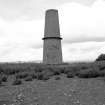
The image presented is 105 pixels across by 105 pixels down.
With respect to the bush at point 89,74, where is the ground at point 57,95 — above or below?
below

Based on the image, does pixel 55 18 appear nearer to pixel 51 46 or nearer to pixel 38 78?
pixel 51 46

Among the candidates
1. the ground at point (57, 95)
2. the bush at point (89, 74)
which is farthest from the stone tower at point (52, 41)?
the ground at point (57, 95)

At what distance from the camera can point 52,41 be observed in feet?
74.3

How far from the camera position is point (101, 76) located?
13.8 metres

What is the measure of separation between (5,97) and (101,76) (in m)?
6.95

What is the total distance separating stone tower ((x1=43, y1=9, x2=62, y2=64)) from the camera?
22656mm

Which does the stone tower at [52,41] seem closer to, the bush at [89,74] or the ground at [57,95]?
the bush at [89,74]

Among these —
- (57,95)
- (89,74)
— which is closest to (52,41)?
(89,74)

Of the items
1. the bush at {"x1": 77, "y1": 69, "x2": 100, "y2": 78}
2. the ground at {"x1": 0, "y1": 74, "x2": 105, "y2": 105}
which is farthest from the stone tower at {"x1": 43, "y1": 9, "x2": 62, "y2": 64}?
the ground at {"x1": 0, "y1": 74, "x2": 105, "y2": 105}

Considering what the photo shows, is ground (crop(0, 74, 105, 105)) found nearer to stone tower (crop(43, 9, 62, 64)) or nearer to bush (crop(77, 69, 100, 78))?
bush (crop(77, 69, 100, 78))

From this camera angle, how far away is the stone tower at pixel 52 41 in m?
22.7

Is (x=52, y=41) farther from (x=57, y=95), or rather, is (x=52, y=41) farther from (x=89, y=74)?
(x=57, y=95)

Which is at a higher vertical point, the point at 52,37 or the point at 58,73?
the point at 52,37

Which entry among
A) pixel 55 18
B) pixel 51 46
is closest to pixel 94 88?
pixel 51 46
